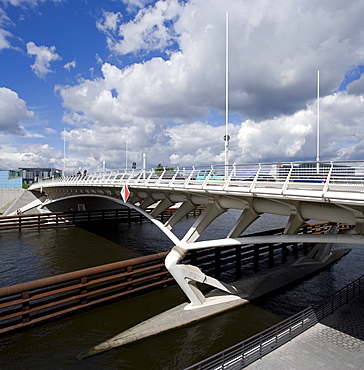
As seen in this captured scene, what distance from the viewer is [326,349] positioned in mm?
9320

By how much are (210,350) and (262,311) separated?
411 cm

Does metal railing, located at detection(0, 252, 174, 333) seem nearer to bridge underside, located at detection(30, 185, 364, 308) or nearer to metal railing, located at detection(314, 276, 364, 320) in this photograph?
bridge underside, located at detection(30, 185, 364, 308)

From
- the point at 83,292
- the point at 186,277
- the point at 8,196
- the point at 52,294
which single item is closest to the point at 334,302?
the point at 186,277

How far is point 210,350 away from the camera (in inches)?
409

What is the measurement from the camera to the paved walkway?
27.7 ft

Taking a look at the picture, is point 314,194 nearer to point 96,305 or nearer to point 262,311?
point 262,311

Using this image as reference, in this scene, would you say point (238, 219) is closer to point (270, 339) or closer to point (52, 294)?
point (270, 339)


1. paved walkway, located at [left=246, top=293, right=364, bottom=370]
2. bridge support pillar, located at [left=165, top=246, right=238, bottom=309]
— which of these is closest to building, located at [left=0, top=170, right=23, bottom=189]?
bridge support pillar, located at [left=165, top=246, right=238, bottom=309]

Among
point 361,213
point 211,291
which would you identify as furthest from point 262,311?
point 361,213

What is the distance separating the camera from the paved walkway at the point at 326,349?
845 cm

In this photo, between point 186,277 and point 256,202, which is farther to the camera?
point 186,277

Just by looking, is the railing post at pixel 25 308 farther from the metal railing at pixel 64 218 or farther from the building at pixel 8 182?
the building at pixel 8 182

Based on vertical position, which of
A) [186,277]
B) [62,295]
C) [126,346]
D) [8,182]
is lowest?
[126,346]

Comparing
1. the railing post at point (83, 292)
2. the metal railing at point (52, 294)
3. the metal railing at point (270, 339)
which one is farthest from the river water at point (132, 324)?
the metal railing at point (270, 339)
